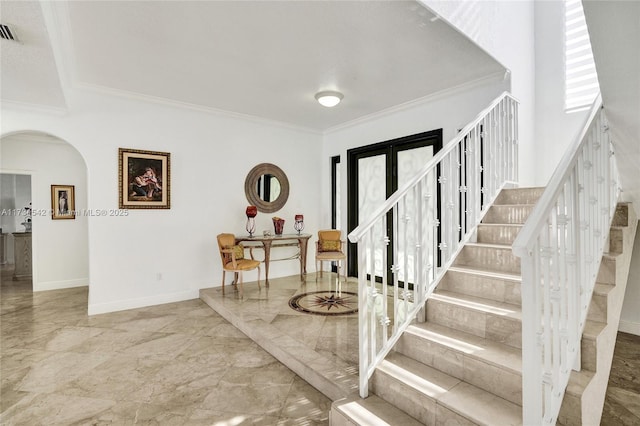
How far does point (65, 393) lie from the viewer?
94.9 inches

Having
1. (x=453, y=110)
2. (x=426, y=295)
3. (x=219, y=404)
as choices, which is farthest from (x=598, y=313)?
(x=453, y=110)

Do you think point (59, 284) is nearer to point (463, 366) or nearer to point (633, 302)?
point (463, 366)

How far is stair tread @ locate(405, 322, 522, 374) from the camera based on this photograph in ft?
5.71

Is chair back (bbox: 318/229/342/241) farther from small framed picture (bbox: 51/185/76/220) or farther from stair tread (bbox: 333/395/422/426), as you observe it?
small framed picture (bbox: 51/185/76/220)

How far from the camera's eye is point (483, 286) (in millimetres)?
2342

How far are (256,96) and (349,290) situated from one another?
3177mm

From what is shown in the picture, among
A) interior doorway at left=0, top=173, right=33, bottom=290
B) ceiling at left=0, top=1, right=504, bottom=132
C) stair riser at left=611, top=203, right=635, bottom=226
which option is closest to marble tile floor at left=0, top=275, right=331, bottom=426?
stair riser at left=611, top=203, right=635, bottom=226

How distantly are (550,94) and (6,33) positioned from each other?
17.3ft

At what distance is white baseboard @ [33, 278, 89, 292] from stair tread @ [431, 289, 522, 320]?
20.7 ft

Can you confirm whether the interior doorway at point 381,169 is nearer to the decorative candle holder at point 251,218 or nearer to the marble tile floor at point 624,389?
the decorative candle holder at point 251,218

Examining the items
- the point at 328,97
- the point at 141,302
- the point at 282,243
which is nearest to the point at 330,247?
the point at 282,243

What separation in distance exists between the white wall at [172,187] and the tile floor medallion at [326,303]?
1.35m

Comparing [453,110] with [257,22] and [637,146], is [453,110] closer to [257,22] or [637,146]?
[637,146]

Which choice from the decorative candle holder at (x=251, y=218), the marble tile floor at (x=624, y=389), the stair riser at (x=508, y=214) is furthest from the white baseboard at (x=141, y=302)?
the marble tile floor at (x=624, y=389)
